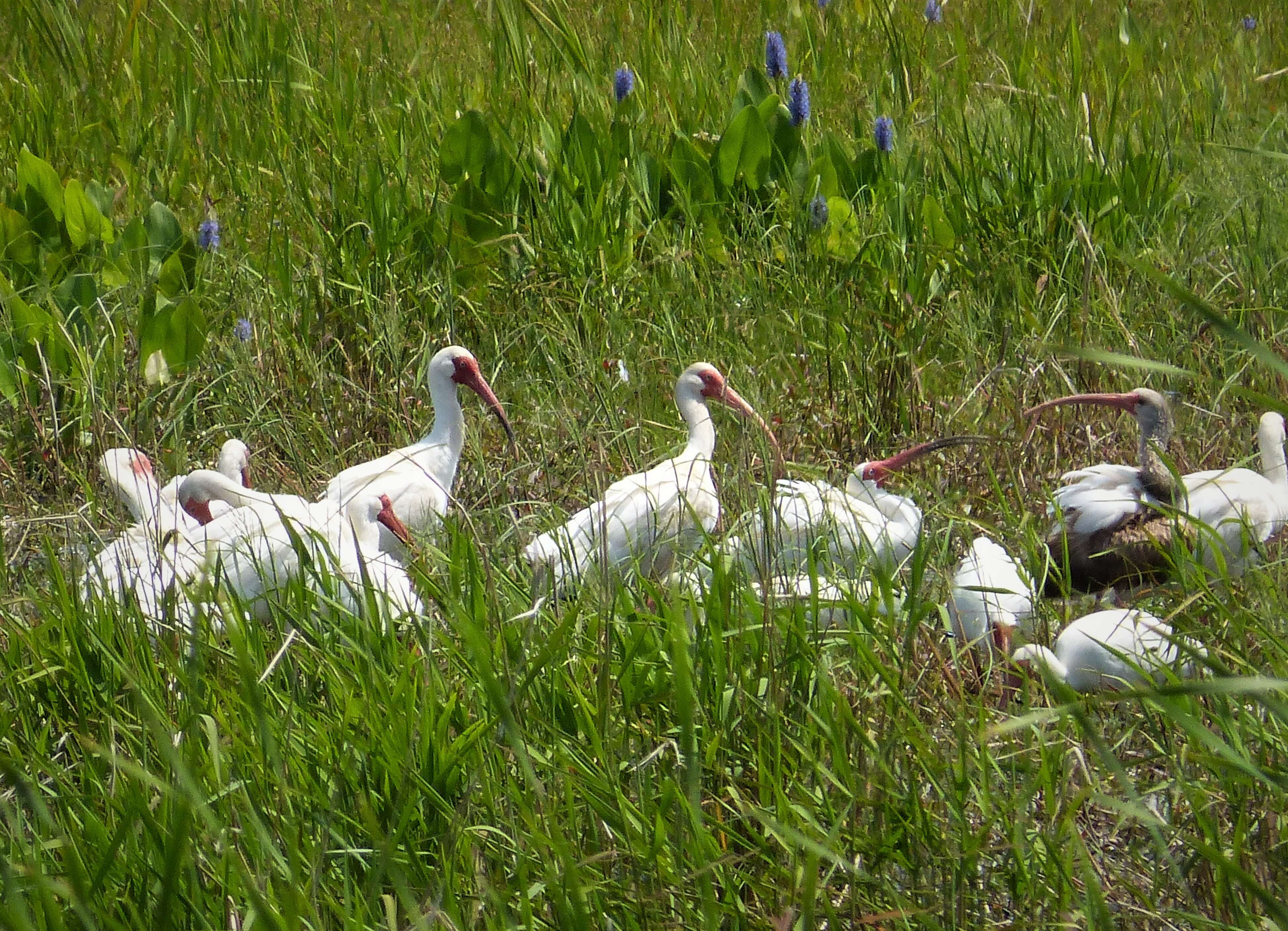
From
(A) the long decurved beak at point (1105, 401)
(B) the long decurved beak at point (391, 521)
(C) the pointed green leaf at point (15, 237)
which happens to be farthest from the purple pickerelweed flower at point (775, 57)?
(C) the pointed green leaf at point (15, 237)

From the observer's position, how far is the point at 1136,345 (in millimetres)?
3309

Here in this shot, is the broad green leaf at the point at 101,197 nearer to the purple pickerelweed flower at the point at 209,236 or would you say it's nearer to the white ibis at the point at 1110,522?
the purple pickerelweed flower at the point at 209,236

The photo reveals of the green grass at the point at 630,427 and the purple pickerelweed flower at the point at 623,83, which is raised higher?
the purple pickerelweed flower at the point at 623,83

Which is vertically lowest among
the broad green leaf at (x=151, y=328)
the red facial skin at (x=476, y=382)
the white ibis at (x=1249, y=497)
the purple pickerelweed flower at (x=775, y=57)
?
the white ibis at (x=1249, y=497)

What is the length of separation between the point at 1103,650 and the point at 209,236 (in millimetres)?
2960

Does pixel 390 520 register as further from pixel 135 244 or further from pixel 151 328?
pixel 135 244

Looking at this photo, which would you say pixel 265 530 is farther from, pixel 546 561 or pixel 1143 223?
pixel 1143 223

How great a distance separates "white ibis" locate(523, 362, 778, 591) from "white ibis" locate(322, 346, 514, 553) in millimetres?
434

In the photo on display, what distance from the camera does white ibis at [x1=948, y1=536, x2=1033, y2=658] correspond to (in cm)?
254

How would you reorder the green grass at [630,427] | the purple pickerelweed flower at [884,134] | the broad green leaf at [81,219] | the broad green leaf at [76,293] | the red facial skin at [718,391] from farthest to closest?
the purple pickerelweed flower at [884,134] → the broad green leaf at [81,219] → the broad green leaf at [76,293] → the red facial skin at [718,391] → the green grass at [630,427]

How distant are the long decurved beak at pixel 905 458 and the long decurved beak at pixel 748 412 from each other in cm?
22

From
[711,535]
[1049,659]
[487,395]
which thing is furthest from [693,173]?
[1049,659]

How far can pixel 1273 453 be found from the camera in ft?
10.4

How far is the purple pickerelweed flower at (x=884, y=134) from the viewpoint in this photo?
428cm
